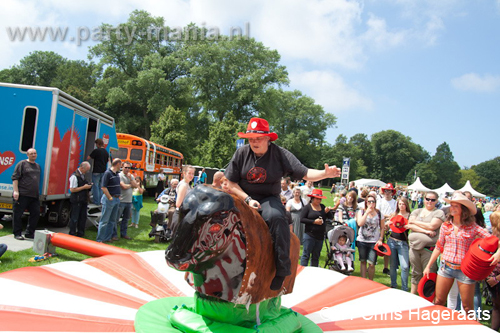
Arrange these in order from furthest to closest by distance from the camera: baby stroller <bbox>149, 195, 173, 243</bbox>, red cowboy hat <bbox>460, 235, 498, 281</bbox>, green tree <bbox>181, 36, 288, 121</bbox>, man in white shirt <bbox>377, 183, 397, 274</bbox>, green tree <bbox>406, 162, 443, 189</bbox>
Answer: green tree <bbox>406, 162, 443, 189</bbox>, green tree <bbox>181, 36, 288, 121</bbox>, baby stroller <bbox>149, 195, 173, 243</bbox>, man in white shirt <bbox>377, 183, 397, 274</bbox>, red cowboy hat <bbox>460, 235, 498, 281</bbox>

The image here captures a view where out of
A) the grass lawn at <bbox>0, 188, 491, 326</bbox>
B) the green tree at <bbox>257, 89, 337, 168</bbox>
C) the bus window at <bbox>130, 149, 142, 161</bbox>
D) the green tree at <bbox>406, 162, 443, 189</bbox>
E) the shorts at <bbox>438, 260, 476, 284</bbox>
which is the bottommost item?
the grass lawn at <bbox>0, 188, 491, 326</bbox>

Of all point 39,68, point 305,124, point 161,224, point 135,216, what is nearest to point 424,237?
point 161,224

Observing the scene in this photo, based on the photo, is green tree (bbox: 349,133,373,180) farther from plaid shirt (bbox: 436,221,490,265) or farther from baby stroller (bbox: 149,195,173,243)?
plaid shirt (bbox: 436,221,490,265)

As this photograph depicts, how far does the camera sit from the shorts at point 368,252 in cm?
654

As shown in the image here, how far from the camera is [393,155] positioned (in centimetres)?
9075

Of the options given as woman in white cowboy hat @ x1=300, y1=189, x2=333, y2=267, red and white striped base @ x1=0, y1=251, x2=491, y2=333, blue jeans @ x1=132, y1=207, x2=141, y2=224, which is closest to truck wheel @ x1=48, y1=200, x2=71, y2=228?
blue jeans @ x1=132, y1=207, x2=141, y2=224

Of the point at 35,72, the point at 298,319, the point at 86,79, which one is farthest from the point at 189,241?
the point at 35,72

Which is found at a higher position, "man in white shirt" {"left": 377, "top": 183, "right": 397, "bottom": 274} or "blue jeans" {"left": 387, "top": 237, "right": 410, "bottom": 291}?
"man in white shirt" {"left": 377, "top": 183, "right": 397, "bottom": 274}

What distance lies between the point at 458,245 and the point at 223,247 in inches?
136

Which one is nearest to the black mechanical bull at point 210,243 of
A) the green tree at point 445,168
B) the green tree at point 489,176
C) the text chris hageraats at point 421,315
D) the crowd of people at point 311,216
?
the crowd of people at point 311,216

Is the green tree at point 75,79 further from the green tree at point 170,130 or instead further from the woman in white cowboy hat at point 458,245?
the woman in white cowboy hat at point 458,245

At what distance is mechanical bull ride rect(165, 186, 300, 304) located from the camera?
2254 mm

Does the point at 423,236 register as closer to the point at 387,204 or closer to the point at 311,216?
the point at 311,216

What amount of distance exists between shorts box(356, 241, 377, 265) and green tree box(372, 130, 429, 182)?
289ft
